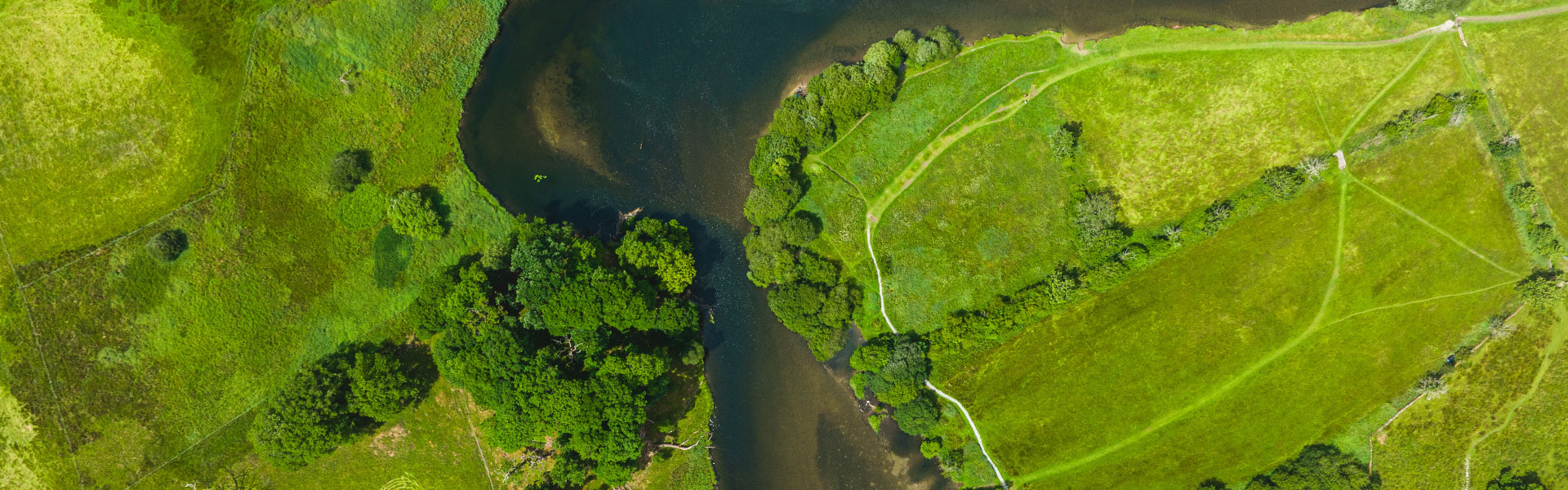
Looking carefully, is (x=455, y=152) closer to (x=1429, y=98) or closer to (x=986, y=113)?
(x=986, y=113)

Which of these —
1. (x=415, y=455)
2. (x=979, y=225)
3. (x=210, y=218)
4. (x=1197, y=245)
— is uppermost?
(x=1197, y=245)

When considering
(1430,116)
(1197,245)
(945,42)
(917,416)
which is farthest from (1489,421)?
(945,42)

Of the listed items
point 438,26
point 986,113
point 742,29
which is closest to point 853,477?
point 986,113

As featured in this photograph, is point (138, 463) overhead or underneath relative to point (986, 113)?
underneath

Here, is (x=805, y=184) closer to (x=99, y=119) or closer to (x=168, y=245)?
→ (x=168, y=245)

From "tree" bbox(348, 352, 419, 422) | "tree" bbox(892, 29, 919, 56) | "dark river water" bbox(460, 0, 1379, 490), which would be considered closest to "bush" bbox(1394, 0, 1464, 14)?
"dark river water" bbox(460, 0, 1379, 490)

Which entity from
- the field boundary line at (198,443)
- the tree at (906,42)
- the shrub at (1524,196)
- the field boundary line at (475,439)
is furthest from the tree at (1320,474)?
the field boundary line at (198,443)

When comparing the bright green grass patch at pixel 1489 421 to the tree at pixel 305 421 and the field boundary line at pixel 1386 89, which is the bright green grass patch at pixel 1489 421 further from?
the tree at pixel 305 421
